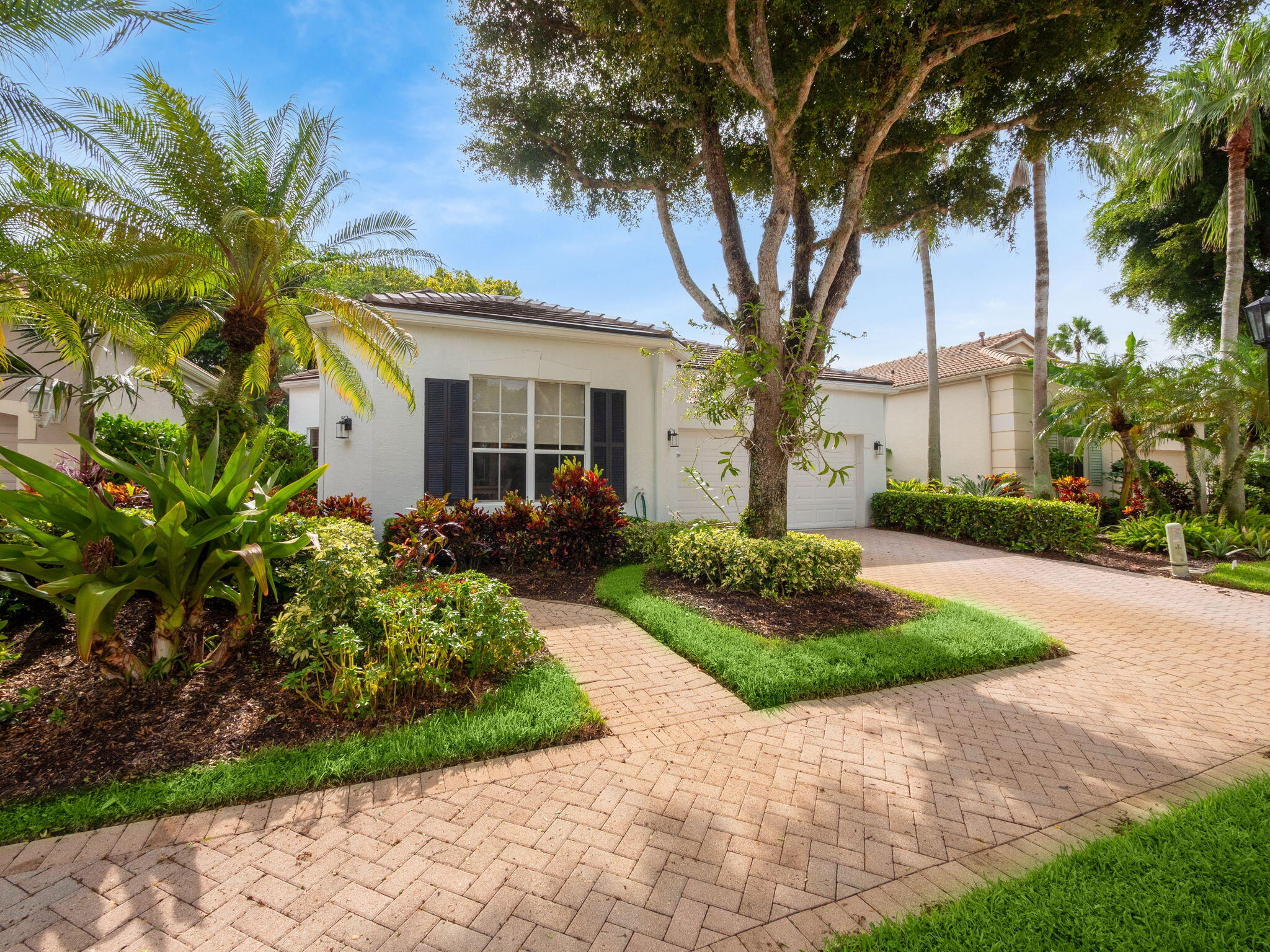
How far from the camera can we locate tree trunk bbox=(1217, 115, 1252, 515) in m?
11.9

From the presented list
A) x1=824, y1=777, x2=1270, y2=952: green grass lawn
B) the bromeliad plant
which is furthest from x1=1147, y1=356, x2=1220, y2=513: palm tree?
the bromeliad plant

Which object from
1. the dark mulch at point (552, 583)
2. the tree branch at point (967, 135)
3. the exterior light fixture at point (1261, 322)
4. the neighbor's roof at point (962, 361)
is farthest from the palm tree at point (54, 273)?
the neighbor's roof at point (962, 361)

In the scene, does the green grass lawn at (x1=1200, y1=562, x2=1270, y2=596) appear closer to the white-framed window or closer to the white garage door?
the white garage door

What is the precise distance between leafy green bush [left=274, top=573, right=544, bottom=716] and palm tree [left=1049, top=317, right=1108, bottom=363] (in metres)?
36.4

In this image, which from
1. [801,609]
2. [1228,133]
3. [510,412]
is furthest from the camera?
[1228,133]

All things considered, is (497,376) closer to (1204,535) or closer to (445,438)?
(445,438)

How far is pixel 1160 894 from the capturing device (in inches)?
92.3

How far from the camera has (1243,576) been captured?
917 cm

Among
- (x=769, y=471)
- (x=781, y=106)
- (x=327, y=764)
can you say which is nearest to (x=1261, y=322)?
(x=769, y=471)

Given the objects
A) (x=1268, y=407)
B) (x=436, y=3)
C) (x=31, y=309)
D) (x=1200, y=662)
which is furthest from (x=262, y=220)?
(x=1268, y=407)

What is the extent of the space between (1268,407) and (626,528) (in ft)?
40.6

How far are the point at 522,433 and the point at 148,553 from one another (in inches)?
260

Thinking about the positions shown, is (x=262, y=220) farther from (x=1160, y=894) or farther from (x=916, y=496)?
(x=916, y=496)

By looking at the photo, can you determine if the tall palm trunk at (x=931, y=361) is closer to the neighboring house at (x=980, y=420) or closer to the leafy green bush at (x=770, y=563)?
the neighboring house at (x=980, y=420)
